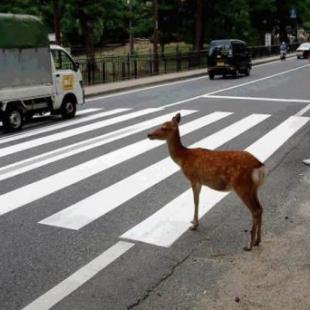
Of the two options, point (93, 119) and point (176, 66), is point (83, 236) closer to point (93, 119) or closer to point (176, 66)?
point (93, 119)

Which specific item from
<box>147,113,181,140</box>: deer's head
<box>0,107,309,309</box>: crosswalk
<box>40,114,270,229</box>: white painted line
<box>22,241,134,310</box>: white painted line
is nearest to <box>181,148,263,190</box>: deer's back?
<box>147,113,181,140</box>: deer's head

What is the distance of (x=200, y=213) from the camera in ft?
23.2

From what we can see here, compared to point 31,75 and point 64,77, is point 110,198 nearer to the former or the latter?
point 31,75

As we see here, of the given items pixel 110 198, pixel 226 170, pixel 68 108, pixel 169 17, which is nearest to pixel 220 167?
pixel 226 170

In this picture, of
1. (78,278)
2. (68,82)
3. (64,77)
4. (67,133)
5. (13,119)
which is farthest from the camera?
(68,82)

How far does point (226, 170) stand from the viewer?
5.76 metres

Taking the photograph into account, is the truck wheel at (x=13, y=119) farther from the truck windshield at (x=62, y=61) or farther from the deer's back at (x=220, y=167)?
the deer's back at (x=220, y=167)

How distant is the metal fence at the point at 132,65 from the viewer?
28.8 meters

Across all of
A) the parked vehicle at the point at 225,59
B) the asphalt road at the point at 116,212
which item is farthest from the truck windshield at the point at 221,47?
the asphalt road at the point at 116,212

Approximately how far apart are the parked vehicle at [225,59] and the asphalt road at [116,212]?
1761 cm

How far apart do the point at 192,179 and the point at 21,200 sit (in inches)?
109

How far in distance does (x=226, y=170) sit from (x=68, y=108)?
11667 mm

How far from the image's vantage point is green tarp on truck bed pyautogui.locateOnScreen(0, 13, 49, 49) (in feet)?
47.9

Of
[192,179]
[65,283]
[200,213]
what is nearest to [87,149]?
[200,213]
